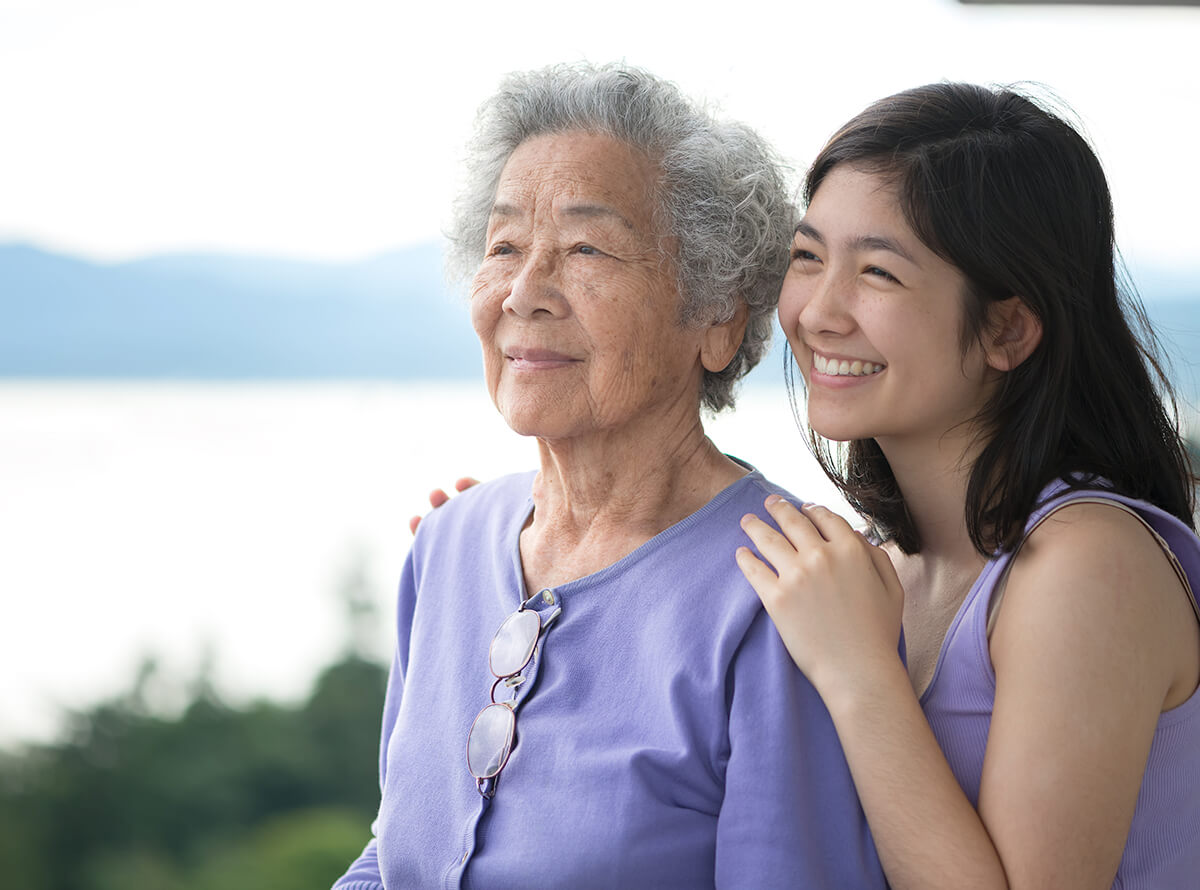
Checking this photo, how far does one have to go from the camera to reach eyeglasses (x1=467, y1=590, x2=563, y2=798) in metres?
1.52

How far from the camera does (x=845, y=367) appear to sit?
1583mm

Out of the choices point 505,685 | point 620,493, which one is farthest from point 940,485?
point 505,685

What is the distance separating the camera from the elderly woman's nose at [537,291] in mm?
1630

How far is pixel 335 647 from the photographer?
3619 millimetres

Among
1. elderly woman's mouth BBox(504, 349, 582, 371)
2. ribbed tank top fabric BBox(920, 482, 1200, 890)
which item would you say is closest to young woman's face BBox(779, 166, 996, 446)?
ribbed tank top fabric BBox(920, 482, 1200, 890)

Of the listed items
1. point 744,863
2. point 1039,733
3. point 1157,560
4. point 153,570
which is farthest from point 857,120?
point 153,570

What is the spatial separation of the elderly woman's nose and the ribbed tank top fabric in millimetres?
727

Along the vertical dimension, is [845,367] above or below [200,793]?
above

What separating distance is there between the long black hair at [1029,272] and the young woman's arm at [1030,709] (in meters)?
0.15

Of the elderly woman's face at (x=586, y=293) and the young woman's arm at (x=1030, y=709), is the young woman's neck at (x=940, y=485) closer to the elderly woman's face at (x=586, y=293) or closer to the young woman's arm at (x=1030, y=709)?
the young woman's arm at (x=1030, y=709)

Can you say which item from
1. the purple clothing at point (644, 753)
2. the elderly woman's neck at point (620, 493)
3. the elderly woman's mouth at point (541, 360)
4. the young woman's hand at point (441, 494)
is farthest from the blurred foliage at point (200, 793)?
the elderly woman's mouth at point (541, 360)

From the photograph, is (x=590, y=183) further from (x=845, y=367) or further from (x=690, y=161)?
(x=845, y=367)

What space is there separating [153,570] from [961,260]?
10.0 feet

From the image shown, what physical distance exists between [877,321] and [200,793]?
280cm
